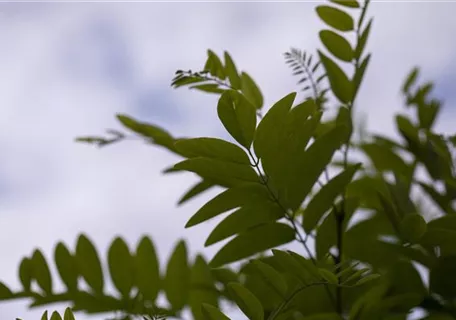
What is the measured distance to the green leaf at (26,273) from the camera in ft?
2.05

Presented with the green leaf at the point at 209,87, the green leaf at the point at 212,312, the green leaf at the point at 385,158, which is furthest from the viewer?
the green leaf at the point at 385,158

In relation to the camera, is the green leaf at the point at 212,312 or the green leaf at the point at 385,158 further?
the green leaf at the point at 385,158

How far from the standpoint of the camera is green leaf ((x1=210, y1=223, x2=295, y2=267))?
1.83 ft

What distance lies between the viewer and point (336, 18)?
662 mm

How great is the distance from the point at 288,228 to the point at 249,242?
3 centimetres

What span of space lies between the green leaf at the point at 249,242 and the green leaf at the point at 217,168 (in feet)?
0.21

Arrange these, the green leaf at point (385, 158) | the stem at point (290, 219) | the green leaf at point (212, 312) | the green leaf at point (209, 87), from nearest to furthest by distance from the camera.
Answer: the green leaf at point (212, 312) < the stem at point (290, 219) < the green leaf at point (209, 87) < the green leaf at point (385, 158)

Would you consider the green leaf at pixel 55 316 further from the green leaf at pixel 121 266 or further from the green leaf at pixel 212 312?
the green leaf at pixel 121 266

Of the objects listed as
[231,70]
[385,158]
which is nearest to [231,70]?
[231,70]

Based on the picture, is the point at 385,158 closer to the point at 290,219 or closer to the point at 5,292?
the point at 290,219

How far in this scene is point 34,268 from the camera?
627mm

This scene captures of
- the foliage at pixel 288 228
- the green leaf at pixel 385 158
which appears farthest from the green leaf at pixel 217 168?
the green leaf at pixel 385 158

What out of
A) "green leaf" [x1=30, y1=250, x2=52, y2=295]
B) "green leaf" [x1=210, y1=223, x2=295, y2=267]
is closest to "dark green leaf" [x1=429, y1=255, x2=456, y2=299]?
"green leaf" [x1=210, y1=223, x2=295, y2=267]

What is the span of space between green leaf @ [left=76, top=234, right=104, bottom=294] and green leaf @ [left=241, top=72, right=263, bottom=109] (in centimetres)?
20
